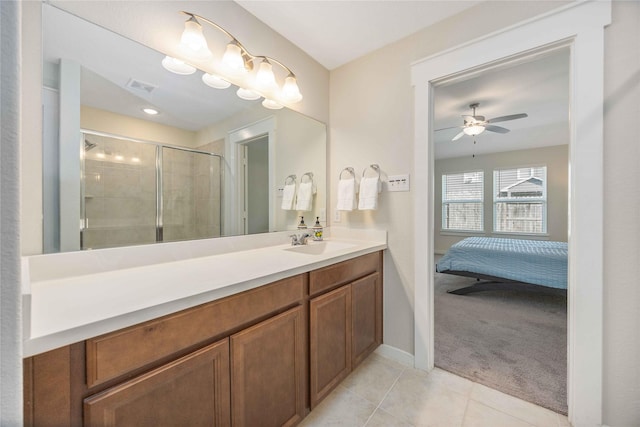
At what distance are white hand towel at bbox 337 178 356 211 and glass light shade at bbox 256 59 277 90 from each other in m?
0.90

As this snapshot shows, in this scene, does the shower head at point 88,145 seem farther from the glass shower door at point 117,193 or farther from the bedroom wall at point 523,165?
the bedroom wall at point 523,165

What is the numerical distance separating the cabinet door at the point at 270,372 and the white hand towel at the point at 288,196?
3.10ft

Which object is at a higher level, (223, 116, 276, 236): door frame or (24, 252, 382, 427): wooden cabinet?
(223, 116, 276, 236): door frame

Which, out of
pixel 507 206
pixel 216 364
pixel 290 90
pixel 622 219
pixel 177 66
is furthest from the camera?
pixel 507 206

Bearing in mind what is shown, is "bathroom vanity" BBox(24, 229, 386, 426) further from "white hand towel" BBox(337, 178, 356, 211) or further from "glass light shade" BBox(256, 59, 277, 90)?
"glass light shade" BBox(256, 59, 277, 90)

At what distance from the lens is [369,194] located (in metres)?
1.90

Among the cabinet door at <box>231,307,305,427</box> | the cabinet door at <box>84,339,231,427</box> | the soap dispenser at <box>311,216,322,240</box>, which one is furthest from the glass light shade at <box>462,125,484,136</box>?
the cabinet door at <box>84,339,231,427</box>

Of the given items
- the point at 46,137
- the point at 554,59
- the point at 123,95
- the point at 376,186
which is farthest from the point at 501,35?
the point at 46,137

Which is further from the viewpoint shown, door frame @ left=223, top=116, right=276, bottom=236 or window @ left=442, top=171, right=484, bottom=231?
window @ left=442, top=171, right=484, bottom=231

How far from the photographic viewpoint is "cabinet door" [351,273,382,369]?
62.3 inches

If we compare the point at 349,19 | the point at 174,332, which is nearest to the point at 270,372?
the point at 174,332

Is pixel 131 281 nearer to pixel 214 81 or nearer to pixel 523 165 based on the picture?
pixel 214 81

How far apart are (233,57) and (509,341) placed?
9.64 feet

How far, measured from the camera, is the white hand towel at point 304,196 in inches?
81.0
